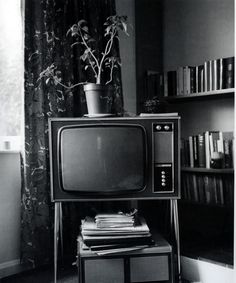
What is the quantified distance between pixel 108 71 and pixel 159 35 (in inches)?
25.8

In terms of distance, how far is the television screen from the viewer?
2.20m

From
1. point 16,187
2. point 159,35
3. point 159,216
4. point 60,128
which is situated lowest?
point 159,216

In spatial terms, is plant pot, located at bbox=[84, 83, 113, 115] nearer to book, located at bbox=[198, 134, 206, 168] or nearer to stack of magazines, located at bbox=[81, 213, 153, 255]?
stack of magazines, located at bbox=[81, 213, 153, 255]

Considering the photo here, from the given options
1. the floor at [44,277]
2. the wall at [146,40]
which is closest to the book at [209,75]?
the wall at [146,40]

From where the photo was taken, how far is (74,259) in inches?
113

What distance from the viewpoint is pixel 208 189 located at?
285 cm

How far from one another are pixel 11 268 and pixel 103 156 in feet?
3.35

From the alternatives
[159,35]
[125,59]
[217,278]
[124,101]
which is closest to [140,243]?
[217,278]

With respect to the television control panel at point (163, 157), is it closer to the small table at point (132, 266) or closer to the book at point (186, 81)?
the small table at point (132, 266)

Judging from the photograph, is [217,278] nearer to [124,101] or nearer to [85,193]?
[85,193]

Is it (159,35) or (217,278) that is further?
(159,35)

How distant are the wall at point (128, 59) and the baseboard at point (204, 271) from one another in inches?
44.0

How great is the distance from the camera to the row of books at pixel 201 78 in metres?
2.71

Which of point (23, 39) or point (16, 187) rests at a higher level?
point (23, 39)
